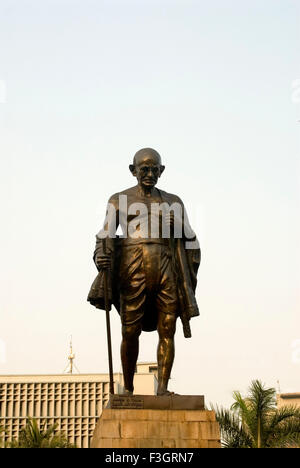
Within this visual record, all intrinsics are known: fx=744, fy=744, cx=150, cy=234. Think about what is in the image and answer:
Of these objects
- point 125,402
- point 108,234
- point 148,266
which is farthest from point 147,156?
point 125,402

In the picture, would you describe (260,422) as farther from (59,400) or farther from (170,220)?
(59,400)

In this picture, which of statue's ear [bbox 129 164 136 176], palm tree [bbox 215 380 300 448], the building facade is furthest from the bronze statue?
the building facade

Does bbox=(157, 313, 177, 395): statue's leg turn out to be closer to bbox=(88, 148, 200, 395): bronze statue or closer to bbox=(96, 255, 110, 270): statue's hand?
bbox=(88, 148, 200, 395): bronze statue

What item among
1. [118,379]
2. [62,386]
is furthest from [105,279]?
[62,386]

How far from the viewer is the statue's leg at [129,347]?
1001 cm

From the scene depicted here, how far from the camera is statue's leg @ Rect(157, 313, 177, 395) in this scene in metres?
9.77

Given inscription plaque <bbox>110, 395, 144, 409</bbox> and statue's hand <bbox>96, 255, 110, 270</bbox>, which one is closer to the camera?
inscription plaque <bbox>110, 395, 144, 409</bbox>

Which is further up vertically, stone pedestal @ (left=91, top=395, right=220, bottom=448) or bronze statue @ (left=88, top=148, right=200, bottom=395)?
bronze statue @ (left=88, top=148, right=200, bottom=395)

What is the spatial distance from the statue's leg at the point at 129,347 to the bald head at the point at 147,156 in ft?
7.76

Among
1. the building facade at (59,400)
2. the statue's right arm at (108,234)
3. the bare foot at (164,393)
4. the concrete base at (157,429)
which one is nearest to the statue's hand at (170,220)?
the statue's right arm at (108,234)

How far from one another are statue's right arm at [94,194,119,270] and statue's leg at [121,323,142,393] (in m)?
0.91

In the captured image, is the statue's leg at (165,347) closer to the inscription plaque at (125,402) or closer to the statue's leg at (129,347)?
the statue's leg at (129,347)

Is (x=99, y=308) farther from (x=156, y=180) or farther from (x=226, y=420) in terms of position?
(x=226, y=420)

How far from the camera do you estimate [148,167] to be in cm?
1062
